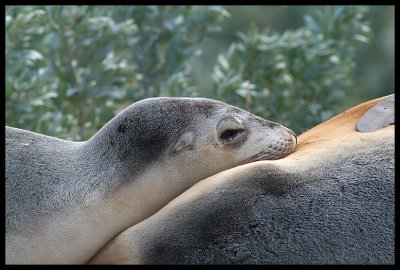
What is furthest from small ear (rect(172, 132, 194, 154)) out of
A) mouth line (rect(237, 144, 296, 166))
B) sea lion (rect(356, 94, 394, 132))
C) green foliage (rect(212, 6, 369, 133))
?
green foliage (rect(212, 6, 369, 133))

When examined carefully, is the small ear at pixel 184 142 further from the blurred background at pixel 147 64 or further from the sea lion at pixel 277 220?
the blurred background at pixel 147 64

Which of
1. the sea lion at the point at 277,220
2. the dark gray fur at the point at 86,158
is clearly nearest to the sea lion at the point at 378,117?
the sea lion at the point at 277,220

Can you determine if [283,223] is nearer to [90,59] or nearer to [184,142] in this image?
[184,142]

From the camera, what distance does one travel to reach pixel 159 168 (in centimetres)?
478

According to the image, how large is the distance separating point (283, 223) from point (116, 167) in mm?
887

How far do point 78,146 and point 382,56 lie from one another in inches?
649

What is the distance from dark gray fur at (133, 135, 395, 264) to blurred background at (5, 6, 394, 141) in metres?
4.47

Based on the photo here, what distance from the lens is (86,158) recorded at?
483 cm

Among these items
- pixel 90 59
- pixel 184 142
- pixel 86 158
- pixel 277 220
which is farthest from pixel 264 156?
pixel 90 59

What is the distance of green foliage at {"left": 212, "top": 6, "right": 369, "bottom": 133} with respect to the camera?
1066 centimetres

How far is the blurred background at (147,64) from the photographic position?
9.04 meters

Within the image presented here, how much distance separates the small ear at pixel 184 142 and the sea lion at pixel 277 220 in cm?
25
